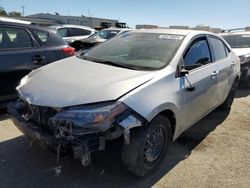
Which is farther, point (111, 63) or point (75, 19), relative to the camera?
point (75, 19)

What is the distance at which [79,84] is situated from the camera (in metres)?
3.34

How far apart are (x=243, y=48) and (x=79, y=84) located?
7148 millimetres

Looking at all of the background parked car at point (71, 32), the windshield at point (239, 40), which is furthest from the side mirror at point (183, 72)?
the background parked car at point (71, 32)

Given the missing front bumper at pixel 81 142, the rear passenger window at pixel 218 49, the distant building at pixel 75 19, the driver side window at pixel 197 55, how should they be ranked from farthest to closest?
the distant building at pixel 75 19 < the rear passenger window at pixel 218 49 < the driver side window at pixel 197 55 < the missing front bumper at pixel 81 142

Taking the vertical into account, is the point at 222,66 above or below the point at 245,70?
above

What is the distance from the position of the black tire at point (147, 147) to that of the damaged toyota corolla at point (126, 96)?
0.01 metres

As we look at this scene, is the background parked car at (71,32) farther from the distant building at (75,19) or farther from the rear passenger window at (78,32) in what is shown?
the distant building at (75,19)

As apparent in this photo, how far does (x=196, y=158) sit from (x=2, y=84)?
10.6ft

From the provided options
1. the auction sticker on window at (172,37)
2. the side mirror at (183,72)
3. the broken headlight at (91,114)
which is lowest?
the broken headlight at (91,114)

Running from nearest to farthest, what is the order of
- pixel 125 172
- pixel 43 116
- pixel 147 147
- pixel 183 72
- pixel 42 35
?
pixel 43 116
pixel 147 147
pixel 125 172
pixel 183 72
pixel 42 35

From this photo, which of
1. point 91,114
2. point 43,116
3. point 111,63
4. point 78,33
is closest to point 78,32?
point 78,33

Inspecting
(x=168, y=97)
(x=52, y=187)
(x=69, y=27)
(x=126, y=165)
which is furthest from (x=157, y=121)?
(x=69, y=27)

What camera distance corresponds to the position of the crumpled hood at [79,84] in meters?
3.10

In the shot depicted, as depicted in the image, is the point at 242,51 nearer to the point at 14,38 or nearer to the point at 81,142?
the point at 14,38
